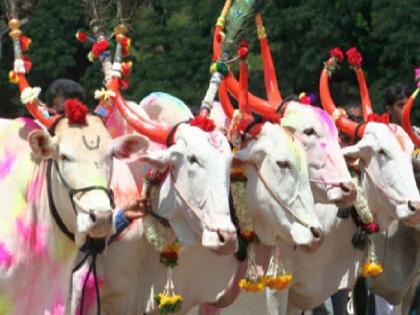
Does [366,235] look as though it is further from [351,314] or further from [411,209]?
[351,314]

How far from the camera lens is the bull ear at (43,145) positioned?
710 centimetres

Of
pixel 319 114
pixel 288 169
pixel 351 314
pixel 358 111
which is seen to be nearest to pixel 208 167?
pixel 288 169

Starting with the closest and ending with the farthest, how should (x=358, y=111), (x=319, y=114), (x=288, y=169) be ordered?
(x=288, y=169)
(x=319, y=114)
(x=358, y=111)

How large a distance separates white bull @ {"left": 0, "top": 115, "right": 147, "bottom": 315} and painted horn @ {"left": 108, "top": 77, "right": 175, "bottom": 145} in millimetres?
765

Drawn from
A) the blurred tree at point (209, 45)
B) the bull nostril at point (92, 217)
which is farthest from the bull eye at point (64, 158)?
the blurred tree at point (209, 45)

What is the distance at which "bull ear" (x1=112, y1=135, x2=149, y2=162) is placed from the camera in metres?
7.37

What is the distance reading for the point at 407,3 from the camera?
19.2 meters

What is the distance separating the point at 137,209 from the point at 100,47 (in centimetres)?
104

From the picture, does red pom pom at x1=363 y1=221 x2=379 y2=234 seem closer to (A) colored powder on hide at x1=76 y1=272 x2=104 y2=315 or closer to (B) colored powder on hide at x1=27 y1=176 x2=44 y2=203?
(A) colored powder on hide at x1=76 y1=272 x2=104 y2=315

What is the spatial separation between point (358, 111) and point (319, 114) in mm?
2309

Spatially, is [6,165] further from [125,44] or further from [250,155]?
[250,155]

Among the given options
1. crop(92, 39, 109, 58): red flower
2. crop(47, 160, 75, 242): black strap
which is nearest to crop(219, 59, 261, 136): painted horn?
crop(92, 39, 109, 58): red flower

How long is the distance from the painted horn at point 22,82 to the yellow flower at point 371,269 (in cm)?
286

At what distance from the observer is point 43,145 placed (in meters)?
7.14
